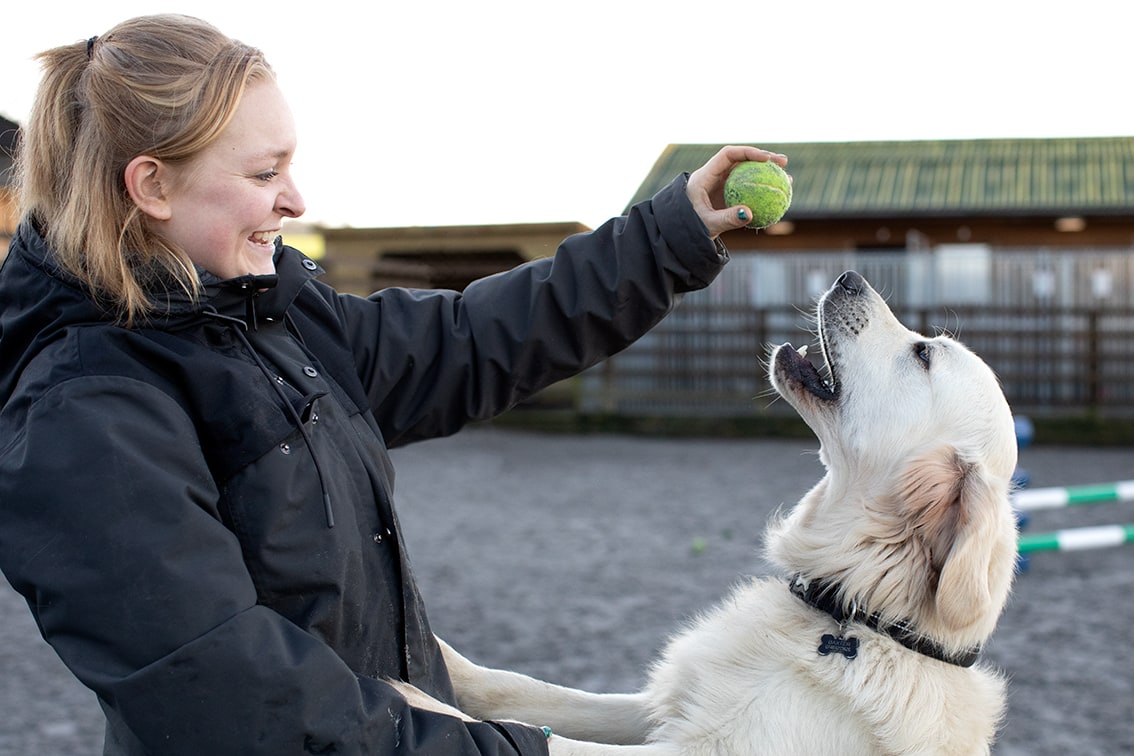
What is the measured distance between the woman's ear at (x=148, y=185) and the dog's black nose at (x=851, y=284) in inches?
76.4

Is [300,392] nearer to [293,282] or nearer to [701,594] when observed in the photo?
[293,282]

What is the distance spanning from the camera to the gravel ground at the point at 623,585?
465cm

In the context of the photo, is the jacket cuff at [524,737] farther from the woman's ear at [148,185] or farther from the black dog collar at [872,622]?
the woman's ear at [148,185]

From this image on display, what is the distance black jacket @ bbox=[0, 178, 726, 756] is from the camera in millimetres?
1304

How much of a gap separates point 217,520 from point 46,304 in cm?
41

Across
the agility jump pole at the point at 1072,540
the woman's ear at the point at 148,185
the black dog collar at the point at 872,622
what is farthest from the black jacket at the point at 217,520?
the agility jump pole at the point at 1072,540

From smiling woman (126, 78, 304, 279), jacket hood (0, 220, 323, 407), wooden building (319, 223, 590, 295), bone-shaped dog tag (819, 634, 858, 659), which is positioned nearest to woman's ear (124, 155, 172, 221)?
smiling woman (126, 78, 304, 279)

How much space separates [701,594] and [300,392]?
16.9 ft

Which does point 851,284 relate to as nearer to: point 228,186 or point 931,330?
point 228,186

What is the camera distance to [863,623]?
2246 mm

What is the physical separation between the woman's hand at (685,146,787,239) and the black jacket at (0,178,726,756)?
2.41ft

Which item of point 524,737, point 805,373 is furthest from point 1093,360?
point 524,737

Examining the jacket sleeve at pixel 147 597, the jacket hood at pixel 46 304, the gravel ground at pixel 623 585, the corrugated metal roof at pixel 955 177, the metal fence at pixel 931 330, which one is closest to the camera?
the jacket sleeve at pixel 147 597

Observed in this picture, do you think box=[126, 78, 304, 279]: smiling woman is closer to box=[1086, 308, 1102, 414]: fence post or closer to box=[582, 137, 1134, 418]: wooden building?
box=[582, 137, 1134, 418]: wooden building
